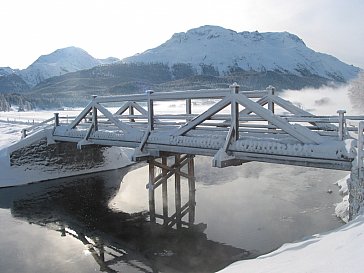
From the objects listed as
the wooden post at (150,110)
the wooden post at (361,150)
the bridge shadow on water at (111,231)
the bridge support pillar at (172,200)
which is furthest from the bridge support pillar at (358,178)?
the wooden post at (150,110)

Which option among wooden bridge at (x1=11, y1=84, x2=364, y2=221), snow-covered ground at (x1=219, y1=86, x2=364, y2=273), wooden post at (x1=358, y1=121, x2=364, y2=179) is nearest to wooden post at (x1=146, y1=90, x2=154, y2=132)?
wooden bridge at (x1=11, y1=84, x2=364, y2=221)

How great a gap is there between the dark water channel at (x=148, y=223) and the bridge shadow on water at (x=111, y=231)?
0.03 m

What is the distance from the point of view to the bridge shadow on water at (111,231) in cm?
1166

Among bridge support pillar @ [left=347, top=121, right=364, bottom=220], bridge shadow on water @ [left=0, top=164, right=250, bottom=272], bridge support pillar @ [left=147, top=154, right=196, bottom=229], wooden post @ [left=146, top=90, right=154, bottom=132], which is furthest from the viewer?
bridge support pillar @ [left=147, top=154, right=196, bottom=229]

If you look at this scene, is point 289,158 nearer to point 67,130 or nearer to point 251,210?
point 251,210

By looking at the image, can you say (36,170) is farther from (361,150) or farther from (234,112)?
(361,150)

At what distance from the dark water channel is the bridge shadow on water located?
1.3 inches

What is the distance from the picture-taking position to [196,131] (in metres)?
15.1

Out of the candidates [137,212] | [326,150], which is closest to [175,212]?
[137,212]

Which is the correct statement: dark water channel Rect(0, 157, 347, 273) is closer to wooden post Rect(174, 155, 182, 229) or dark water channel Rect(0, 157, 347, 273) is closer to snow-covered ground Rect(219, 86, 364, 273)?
wooden post Rect(174, 155, 182, 229)

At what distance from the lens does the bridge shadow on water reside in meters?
11.7

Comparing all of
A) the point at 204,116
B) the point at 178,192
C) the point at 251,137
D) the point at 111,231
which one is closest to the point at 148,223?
the point at 111,231

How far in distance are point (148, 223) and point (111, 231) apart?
162 cm

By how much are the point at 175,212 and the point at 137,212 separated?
1.80 metres
